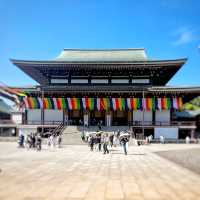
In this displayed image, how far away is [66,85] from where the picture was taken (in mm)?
Answer: 46438

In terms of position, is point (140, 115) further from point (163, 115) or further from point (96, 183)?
point (96, 183)

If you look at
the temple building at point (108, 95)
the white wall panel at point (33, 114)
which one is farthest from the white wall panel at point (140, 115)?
the white wall panel at point (33, 114)

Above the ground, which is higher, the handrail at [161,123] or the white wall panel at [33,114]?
the white wall panel at [33,114]

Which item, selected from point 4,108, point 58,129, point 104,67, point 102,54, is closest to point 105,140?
point 58,129

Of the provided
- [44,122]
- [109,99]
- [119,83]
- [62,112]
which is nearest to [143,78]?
[119,83]

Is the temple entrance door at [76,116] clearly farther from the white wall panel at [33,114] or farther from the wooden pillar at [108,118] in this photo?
the white wall panel at [33,114]

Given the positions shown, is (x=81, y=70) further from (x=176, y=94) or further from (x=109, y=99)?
(x=176, y=94)

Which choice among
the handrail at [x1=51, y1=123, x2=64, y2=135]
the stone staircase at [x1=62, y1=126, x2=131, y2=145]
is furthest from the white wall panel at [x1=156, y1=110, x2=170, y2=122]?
the handrail at [x1=51, y1=123, x2=64, y2=135]

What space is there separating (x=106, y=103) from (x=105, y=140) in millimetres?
19566

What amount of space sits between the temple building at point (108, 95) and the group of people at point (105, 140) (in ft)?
22.5

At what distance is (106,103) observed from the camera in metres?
43.8

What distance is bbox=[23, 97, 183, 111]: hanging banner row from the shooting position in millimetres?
43531

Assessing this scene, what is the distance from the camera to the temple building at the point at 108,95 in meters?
43.2

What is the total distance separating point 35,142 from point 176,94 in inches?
896
